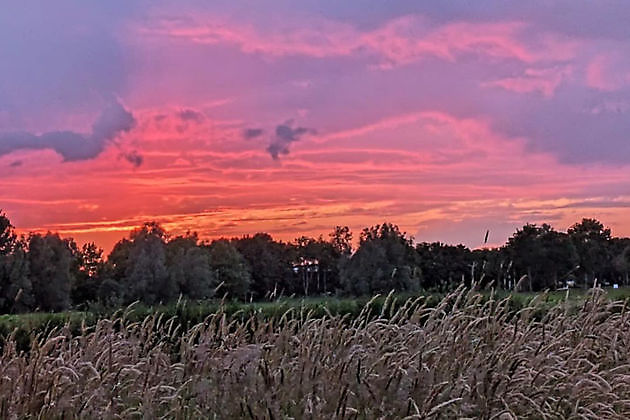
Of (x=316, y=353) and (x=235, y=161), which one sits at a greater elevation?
(x=235, y=161)

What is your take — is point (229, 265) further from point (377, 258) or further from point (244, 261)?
point (377, 258)

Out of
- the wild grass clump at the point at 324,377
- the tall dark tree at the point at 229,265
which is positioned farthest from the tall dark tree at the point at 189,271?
the wild grass clump at the point at 324,377

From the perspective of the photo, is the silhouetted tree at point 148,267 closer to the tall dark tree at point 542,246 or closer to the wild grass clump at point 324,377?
the tall dark tree at point 542,246

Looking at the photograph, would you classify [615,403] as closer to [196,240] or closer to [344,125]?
[344,125]

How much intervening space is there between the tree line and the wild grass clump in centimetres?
1197

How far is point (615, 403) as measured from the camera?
5473 mm

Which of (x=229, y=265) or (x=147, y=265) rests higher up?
(x=147, y=265)

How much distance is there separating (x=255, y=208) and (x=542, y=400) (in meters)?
12.7

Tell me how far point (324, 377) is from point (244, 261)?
5638 cm

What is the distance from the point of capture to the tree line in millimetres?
31016

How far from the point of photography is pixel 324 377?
4816mm

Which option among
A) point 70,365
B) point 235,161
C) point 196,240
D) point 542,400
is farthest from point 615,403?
point 196,240

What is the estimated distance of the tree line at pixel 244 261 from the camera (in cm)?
3102

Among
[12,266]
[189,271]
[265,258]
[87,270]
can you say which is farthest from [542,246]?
[87,270]
